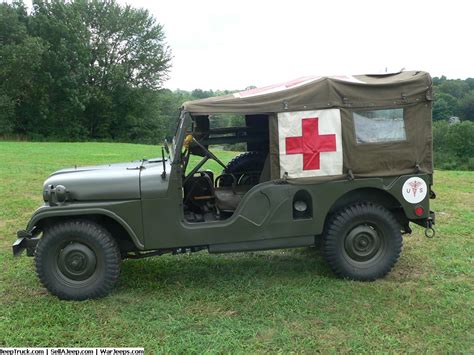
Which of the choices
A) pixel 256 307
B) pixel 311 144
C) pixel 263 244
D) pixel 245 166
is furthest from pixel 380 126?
pixel 256 307

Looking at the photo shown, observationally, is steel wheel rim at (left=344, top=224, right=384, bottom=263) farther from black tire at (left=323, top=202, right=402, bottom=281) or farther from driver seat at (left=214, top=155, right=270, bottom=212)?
driver seat at (left=214, top=155, right=270, bottom=212)

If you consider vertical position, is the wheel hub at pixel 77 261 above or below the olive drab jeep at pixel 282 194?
below

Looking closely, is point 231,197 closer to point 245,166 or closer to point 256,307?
point 245,166

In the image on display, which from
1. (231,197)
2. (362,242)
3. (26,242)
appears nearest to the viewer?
(26,242)

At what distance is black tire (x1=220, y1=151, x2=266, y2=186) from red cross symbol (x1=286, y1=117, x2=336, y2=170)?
3.92 ft

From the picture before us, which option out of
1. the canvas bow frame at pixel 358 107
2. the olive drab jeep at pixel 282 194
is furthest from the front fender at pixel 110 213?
the canvas bow frame at pixel 358 107

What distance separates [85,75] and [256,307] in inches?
1521

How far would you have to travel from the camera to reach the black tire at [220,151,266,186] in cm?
575

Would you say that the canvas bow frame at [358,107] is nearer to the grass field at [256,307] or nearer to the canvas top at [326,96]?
the canvas top at [326,96]

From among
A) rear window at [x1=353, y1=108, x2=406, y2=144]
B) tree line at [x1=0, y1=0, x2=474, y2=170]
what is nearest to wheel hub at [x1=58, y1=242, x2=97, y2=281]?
rear window at [x1=353, y1=108, x2=406, y2=144]

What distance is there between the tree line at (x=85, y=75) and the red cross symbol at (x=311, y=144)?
109ft

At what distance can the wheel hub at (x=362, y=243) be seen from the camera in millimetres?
4820

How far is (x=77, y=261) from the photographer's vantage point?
4.43m

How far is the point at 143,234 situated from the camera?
442 cm
